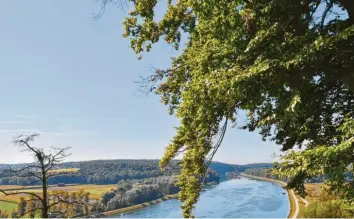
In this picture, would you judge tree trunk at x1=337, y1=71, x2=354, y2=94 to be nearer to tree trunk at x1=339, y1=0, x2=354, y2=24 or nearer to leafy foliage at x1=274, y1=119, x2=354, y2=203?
leafy foliage at x1=274, y1=119, x2=354, y2=203

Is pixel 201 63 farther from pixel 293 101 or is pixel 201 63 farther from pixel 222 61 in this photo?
pixel 293 101

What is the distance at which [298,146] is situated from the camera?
480 inches

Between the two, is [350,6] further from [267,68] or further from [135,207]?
[135,207]

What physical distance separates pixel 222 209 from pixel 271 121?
9014 cm

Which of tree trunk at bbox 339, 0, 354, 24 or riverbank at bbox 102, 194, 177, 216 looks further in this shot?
A: riverbank at bbox 102, 194, 177, 216

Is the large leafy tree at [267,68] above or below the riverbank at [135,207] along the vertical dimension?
above

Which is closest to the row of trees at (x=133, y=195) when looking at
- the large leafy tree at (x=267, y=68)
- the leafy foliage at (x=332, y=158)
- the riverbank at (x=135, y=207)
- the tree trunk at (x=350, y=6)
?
the riverbank at (x=135, y=207)

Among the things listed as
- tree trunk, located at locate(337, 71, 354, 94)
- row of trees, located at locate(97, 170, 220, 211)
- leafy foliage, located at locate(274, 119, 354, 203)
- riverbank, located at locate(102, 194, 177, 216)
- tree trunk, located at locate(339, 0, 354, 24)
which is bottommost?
riverbank, located at locate(102, 194, 177, 216)

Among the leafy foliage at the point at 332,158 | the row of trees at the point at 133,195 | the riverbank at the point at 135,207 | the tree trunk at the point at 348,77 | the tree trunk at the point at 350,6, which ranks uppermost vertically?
the tree trunk at the point at 350,6

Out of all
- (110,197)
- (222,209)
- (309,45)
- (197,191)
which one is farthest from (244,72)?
(110,197)

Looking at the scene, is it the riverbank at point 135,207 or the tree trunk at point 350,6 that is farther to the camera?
the riverbank at point 135,207

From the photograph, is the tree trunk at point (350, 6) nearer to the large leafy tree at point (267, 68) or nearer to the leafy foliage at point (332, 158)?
the large leafy tree at point (267, 68)

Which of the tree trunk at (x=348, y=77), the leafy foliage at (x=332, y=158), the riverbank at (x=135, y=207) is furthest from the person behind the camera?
the riverbank at (x=135, y=207)

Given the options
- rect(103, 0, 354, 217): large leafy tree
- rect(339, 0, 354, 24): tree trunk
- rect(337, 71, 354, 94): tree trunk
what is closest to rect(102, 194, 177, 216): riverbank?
rect(103, 0, 354, 217): large leafy tree
